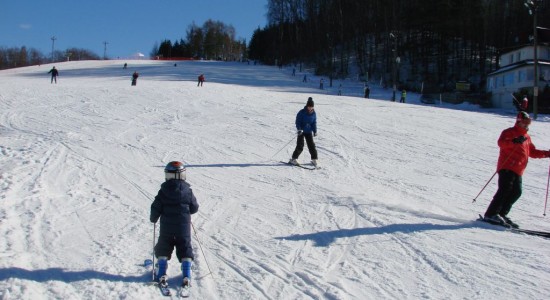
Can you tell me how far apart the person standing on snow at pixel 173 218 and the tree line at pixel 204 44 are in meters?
106

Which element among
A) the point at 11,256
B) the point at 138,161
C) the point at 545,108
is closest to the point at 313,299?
the point at 11,256

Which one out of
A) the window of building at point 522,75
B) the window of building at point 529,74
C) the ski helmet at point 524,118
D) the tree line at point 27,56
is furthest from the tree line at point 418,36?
the tree line at point 27,56

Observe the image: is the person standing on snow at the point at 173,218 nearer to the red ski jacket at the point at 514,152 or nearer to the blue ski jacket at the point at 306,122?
the red ski jacket at the point at 514,152

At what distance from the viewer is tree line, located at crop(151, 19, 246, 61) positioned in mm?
110312

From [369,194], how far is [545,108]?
3157 cm

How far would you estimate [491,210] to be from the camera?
6781 mm

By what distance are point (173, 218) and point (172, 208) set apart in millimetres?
101

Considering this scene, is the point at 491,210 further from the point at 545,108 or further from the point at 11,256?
the point at 545,108

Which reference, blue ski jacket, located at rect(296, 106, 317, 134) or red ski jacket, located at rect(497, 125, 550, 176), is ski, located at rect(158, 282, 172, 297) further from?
blue ski jacket, located at rect(296, 106, 317, 134)

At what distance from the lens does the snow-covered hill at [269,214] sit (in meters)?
4.79

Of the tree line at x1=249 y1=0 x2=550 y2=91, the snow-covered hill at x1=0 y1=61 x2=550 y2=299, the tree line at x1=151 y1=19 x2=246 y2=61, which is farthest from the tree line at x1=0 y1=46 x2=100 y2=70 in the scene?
the snow-covered hill at x1=0 y1=61 x2=550 y2=299

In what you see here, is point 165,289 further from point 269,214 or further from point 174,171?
point 269,214

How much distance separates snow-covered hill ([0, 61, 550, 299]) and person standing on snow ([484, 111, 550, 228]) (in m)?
0.30

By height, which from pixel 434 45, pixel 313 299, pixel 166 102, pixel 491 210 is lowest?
pixel 313 299
